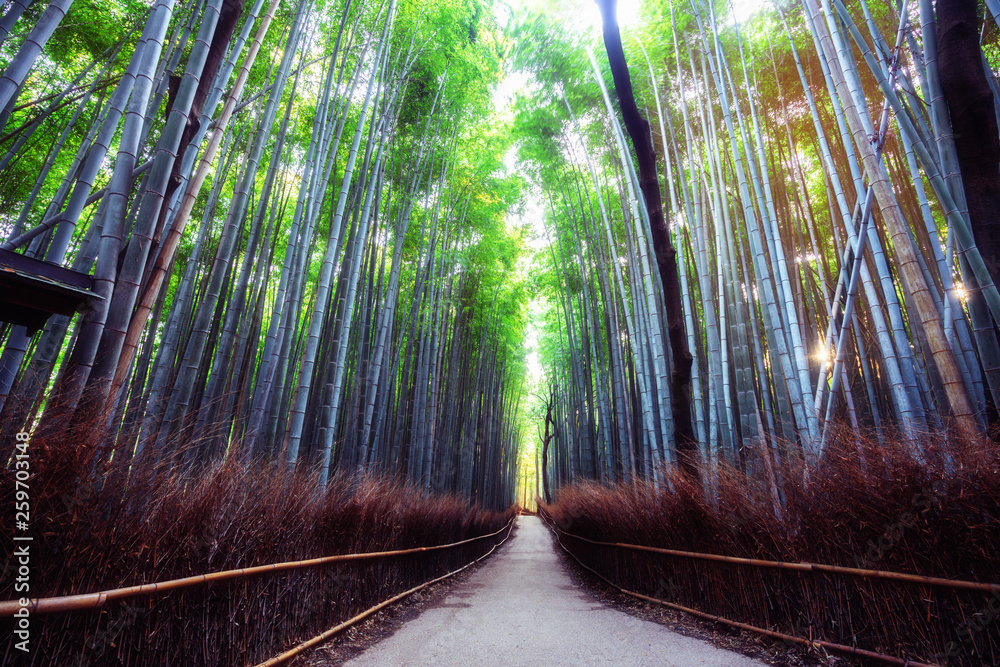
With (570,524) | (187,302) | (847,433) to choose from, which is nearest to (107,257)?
(187,302)

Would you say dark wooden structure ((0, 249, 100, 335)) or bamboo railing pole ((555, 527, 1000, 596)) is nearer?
dark wooden structure ((0, 249, 100, 335))

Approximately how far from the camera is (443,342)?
676cm

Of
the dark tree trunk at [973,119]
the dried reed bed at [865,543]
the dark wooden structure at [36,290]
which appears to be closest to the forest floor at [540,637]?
the dried reed bed at [865,543]

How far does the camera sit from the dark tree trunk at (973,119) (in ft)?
7.06

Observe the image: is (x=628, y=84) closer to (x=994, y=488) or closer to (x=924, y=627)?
(x=994, y=488)

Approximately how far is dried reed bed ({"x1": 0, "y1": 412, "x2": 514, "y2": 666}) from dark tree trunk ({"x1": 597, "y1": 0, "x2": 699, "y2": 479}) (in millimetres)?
2457

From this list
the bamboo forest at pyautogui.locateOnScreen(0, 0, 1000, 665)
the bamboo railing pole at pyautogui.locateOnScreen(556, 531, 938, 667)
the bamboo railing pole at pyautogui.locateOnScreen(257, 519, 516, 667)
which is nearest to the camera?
the bamboo forest at pyautogui.locateOnScreen(0, 0, 1000, 665)

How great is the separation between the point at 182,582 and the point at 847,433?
2804 mm

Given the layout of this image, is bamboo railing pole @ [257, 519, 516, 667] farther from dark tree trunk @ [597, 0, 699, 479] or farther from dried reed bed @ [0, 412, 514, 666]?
dark tree trunk @ [597, 0, 699, 479]

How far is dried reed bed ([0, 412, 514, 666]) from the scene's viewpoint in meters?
1.03

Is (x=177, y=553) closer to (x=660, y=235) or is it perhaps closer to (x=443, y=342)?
(x=660, y=235)

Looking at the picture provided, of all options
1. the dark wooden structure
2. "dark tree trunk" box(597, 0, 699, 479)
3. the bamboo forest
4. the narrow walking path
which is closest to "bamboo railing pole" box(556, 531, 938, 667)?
the bamboo forest

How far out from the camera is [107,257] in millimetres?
1506

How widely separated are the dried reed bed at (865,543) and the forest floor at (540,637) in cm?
21
